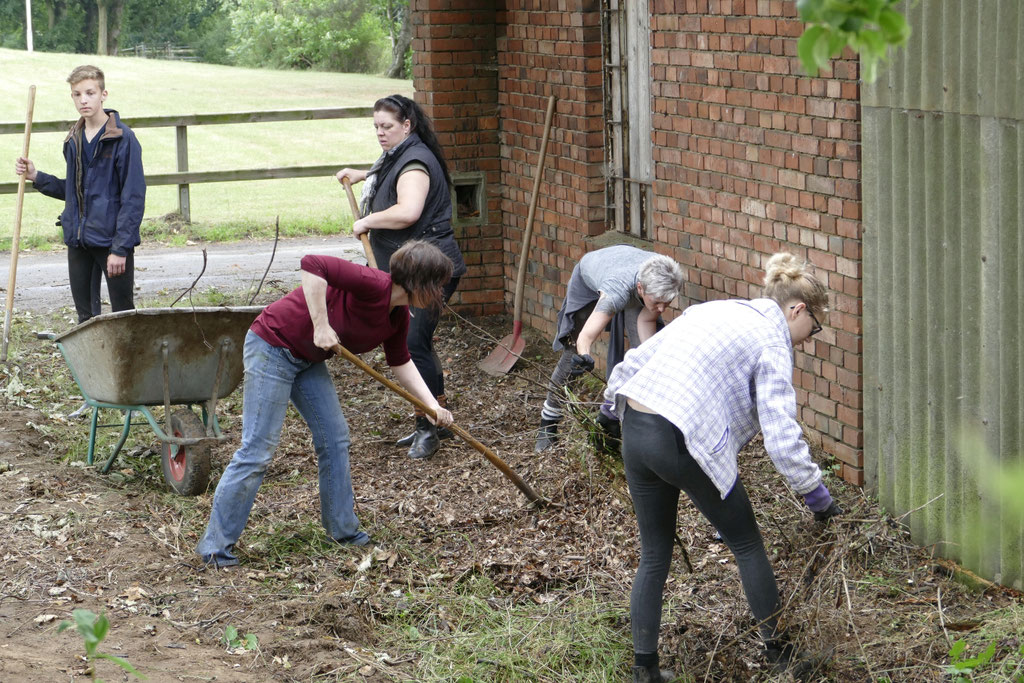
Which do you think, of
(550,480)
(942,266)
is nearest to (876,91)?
(942,266)

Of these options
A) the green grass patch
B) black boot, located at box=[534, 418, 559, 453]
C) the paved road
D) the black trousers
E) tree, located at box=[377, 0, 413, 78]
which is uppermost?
tree, located at box=[377, 0, 413, 78]

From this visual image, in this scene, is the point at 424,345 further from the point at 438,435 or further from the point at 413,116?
the point at 413,116

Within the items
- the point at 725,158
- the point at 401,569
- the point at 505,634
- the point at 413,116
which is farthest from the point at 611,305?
the point at 413,116

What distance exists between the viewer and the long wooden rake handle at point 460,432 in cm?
501

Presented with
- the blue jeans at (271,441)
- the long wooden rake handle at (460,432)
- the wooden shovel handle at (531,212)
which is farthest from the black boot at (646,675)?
the wooden shovel handle at (531,212)

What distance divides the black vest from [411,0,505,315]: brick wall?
230 cm

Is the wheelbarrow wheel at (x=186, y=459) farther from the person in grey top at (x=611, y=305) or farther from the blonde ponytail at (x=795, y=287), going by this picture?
the blonde ponytail at (x=795, y=287)

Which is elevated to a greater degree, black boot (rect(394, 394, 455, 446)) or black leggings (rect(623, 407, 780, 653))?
black leggings (rect(623, 407, 780, 653))

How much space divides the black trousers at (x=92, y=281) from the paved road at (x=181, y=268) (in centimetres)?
215

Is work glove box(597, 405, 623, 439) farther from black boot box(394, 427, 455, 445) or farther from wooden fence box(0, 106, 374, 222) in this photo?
wooden fence box(0, 106, 374, 222)

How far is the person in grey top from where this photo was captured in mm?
5234

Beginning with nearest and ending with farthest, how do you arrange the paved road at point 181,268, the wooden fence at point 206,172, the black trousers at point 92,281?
the black trousers at point 92,281 → the paved road at point 181,268 → the wooden fence at point 206,172

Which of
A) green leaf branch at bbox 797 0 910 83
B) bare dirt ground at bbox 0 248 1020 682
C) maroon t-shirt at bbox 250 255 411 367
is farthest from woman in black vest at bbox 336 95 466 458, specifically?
green leaf branch at bbox 797 0 910 83

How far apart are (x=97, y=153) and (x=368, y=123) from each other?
23.7m
